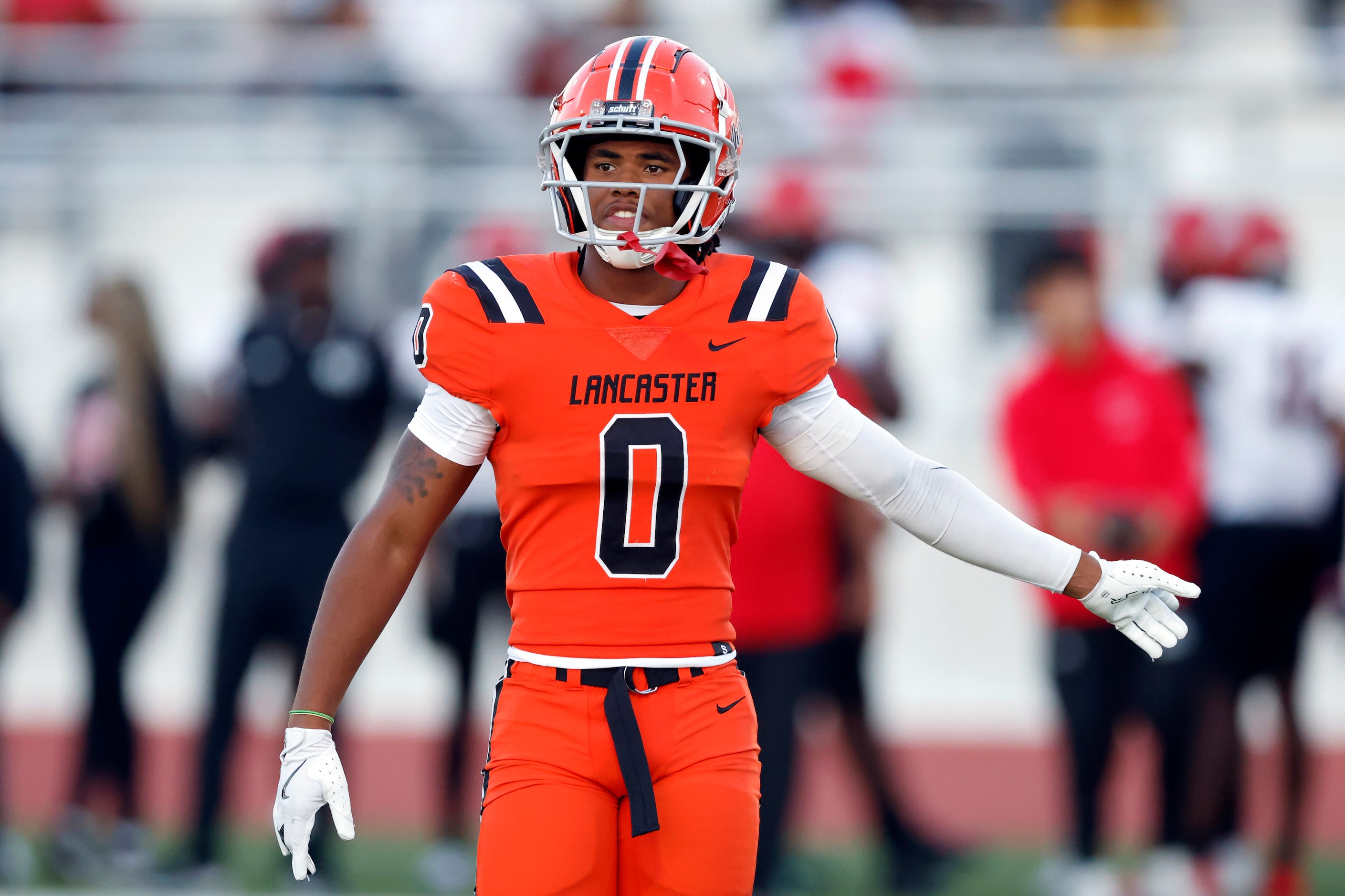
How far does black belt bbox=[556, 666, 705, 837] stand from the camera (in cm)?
255

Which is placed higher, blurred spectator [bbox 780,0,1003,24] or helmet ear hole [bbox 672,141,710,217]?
blurred spectator [bbox 780,0,1003,24]

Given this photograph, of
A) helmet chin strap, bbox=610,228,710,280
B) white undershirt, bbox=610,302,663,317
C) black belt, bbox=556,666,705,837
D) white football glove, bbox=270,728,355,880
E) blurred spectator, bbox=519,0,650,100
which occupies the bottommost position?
white football glove, bbox=270,728,355,880

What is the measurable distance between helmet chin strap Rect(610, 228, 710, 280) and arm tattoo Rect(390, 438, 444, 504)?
0.39 m

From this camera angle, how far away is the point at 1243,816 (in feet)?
18.4

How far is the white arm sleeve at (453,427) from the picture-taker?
2652 millimetres

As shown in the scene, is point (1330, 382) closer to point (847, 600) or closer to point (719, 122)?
point (847, 600)

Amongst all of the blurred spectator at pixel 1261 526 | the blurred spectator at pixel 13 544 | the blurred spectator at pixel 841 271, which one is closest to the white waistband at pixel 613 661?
the blurred spectator at pixel 841 271

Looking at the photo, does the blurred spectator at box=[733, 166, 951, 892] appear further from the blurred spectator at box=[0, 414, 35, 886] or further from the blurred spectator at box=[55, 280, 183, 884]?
the blurred spectator at box=[0, 414, 35, 886]

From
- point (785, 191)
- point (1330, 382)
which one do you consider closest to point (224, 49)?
point (785, 191)

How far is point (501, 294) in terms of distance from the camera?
2648mm

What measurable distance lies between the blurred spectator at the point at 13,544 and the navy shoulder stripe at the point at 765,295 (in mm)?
3700

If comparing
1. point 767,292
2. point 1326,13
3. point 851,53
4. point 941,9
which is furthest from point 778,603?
point 1326,13

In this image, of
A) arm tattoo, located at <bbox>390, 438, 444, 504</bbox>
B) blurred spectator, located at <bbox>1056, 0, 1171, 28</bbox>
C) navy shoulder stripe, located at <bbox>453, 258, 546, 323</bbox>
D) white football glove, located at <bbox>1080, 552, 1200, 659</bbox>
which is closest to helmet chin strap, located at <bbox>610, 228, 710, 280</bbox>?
navy shoulder stripe, located at <bbox>453, 258, 546, 323</bbox>

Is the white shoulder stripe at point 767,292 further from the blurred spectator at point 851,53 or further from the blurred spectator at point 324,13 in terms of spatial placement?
the blurred spectator at point 324,13
